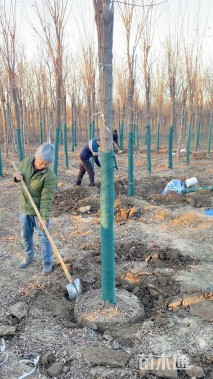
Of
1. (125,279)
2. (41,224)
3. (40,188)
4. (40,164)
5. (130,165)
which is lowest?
(125,279)

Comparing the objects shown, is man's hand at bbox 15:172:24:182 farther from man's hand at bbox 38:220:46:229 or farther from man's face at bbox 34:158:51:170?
man's hand at bbox 38:220:46:229

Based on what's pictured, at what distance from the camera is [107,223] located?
2977mm

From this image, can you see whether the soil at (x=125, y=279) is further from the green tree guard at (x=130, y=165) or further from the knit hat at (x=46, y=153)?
the knit hat at (x=46, y=153)

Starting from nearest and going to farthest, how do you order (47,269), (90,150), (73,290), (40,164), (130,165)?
(73,290) < (40,164) < (47,269) < (130,165) < (90,150)

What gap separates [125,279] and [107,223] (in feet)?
3.58

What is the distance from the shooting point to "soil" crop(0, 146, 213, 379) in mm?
2664

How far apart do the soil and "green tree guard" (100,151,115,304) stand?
1.37ft

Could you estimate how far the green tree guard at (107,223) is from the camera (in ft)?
9.51

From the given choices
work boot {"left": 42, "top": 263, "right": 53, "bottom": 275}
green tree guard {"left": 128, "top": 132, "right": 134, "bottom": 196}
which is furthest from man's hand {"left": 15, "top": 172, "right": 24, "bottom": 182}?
green tree guard {"left": 128, "top": 132, "right": 134, "bottom": 196}

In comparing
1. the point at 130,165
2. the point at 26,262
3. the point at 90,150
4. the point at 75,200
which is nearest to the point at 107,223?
the point at 26,262

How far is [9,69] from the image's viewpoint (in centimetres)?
817

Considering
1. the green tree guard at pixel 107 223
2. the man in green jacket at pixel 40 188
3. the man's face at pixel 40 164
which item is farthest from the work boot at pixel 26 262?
the green tree guard at pixel 107 223

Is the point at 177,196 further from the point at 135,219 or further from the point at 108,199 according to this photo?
the point at 108,199

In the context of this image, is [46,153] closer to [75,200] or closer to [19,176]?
[19,176]
